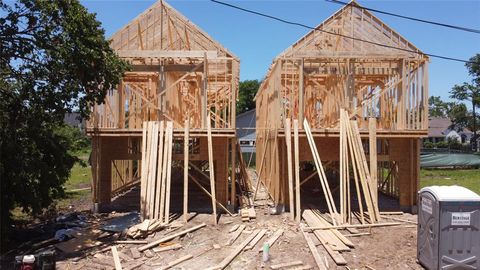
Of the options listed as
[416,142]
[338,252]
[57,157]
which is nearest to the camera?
[338,252]

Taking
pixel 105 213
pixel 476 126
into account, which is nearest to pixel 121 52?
pixel 105 213

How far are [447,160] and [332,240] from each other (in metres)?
24.3

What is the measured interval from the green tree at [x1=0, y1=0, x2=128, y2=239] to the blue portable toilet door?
7741 millimetres

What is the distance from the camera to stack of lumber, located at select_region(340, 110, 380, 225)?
11.4 metres

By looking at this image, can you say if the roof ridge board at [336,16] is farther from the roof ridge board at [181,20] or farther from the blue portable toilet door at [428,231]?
the blue portable toilet door at [428,231]

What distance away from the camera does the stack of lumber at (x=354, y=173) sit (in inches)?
450

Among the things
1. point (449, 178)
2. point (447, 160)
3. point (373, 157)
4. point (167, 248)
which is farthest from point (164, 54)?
point (447, 160)

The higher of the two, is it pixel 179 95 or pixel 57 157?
pixel 179 95

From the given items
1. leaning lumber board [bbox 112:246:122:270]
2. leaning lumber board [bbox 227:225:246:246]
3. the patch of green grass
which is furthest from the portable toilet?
the patch of green grass

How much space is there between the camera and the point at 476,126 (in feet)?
160

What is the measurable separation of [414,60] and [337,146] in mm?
3527

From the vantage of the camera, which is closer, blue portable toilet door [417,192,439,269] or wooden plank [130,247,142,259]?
blue portable toilet door [417,192,439,269]

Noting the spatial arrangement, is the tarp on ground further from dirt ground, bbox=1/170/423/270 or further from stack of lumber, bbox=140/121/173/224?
stack of lumber, bbox=140/121/173/224

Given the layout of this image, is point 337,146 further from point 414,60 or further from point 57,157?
point 57,157
